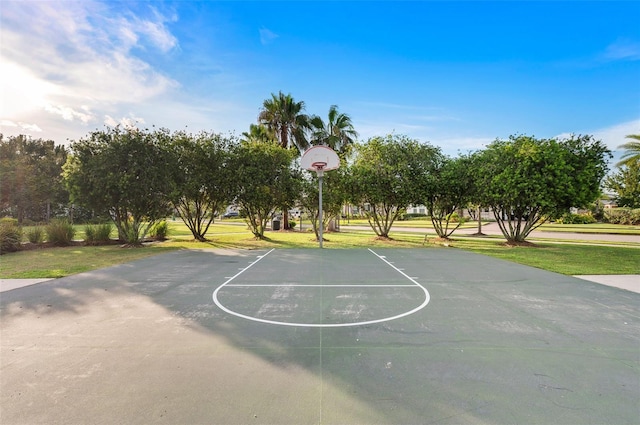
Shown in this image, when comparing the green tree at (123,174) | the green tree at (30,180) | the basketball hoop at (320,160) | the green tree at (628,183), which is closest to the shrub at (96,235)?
the green tree at (123,174)

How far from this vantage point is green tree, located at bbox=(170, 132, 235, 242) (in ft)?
50.8

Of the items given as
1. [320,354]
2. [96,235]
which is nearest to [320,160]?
[96,235]

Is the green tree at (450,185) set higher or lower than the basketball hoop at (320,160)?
lower

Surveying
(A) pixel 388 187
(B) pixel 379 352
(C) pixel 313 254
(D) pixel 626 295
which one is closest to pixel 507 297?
(D) pixel 626 295

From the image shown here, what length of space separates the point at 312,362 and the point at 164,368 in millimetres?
1428

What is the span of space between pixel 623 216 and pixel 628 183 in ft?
52.7

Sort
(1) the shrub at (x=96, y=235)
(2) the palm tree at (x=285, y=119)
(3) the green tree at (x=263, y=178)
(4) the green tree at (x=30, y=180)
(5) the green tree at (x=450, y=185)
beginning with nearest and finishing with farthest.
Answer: (1) the shrub at (x=96, y=235) < (5) the green tree at (x=450, y=185) < (3) the green tree at (x=263, y=178) < (2) the palm tree at (x=285, y=119) < (4) the green tree at (x=30, y=180)

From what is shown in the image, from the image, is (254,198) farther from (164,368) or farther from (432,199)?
(164,368)

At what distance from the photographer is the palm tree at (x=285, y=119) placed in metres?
23.3

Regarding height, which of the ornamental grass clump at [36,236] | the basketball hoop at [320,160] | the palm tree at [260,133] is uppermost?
the palm tree at [260,133]

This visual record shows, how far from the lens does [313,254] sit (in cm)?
1166

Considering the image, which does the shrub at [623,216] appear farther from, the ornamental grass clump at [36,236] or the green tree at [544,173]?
the ornamental grass clump at [36,236]

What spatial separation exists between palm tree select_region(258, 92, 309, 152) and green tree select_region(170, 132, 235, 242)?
7.77 meters

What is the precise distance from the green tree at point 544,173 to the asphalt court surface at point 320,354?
819 cm
